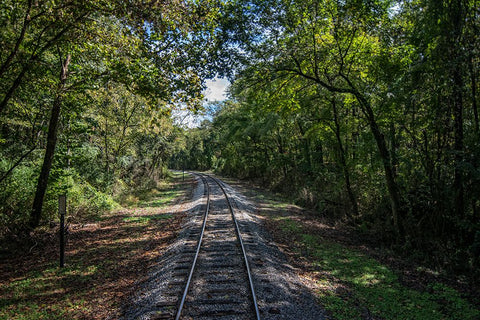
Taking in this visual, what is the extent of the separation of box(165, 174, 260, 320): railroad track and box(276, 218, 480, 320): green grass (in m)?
1.73

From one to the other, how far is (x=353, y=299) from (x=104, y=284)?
5.71 m

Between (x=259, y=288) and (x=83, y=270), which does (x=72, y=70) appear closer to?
(x=83, y=270)

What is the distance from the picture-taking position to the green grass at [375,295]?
5.29 metres

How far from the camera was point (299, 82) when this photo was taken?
38.0 ft

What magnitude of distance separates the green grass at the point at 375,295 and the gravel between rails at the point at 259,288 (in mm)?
562

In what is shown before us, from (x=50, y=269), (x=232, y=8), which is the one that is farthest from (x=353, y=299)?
(x=232, y=8)

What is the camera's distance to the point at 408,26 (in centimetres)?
1031

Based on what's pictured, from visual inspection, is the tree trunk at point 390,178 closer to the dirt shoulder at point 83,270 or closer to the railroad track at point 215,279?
the railroad track at point 215,279

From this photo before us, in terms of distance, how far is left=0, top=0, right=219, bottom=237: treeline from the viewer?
5.84m

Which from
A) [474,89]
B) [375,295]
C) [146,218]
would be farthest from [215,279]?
[474,89]

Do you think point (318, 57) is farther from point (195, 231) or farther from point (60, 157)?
point (60, 157)

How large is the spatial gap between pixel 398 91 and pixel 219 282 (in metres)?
8.60

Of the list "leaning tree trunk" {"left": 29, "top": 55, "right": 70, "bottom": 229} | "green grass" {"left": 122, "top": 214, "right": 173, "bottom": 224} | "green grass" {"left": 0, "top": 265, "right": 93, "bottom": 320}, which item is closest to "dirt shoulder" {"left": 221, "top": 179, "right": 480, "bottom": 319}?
"green grass" {"left": 0, "top": 265, "right": 93, "bottom": 320}

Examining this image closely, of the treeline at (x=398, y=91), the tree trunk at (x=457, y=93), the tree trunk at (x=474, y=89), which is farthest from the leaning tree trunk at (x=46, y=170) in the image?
the tree trunk at (x=474, y=89)
